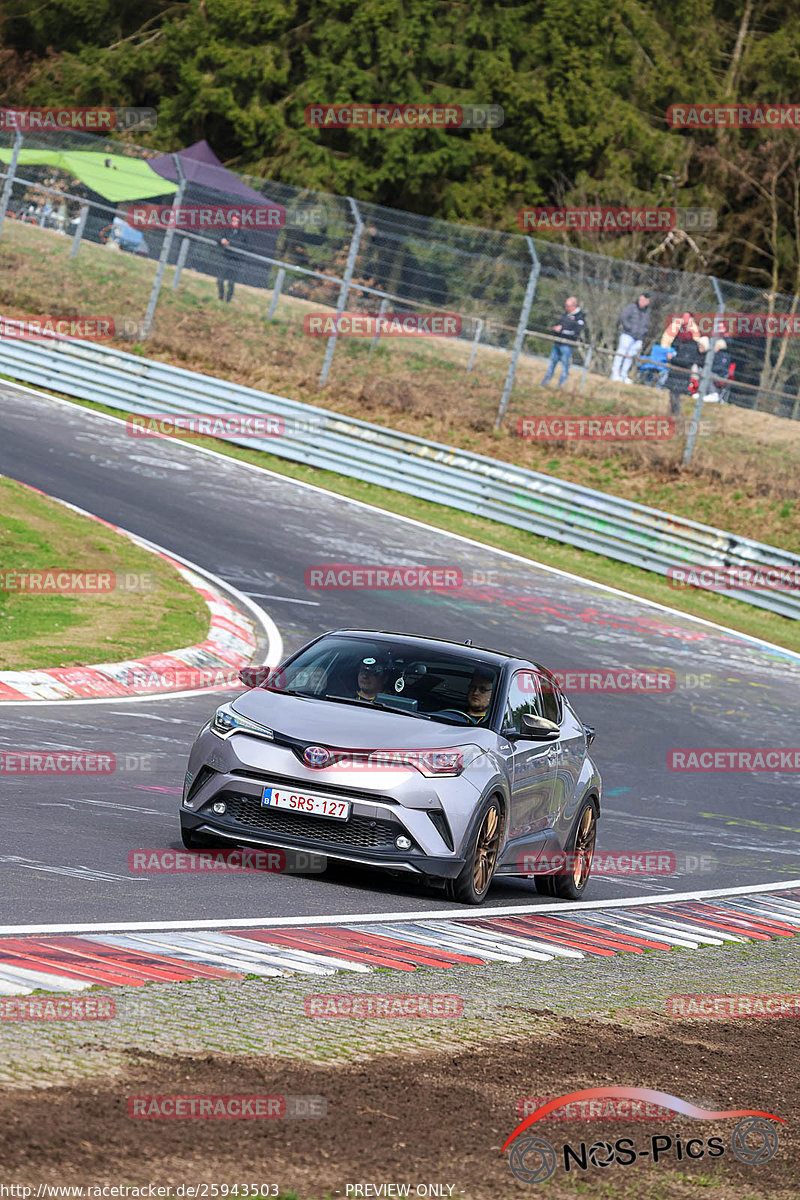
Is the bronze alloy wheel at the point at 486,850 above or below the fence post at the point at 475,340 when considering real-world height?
below

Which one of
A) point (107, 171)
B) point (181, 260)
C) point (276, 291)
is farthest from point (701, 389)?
point (107, 171)

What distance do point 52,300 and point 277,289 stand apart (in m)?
5.00

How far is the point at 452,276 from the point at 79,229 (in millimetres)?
8308

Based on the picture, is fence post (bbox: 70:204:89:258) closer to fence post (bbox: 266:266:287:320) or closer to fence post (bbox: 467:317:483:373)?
fence post (bbox: 266:266:287:320)

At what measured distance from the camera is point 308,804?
29.7 feet

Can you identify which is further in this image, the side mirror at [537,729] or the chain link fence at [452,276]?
the chain link fence at [452,276]

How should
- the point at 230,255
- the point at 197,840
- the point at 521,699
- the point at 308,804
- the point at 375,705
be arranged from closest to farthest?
the point at 308,804, the point at 197,840, the point at 375,705, the point at 521,699, the point at 230,255

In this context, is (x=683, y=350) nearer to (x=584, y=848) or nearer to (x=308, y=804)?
(x=584, y=848)

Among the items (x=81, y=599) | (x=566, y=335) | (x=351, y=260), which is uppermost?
(x=351, y=260)

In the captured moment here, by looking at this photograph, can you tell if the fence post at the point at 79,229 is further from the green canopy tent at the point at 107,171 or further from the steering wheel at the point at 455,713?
the steering wheel at the point at 455,713

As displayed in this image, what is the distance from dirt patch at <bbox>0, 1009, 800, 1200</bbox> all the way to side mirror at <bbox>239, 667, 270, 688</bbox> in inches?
152

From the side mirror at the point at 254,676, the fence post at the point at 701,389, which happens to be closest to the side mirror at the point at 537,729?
the side mirror at the point at 254,676

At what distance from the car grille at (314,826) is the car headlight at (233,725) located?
37 centimetres

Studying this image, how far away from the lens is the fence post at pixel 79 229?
33.7 meters
